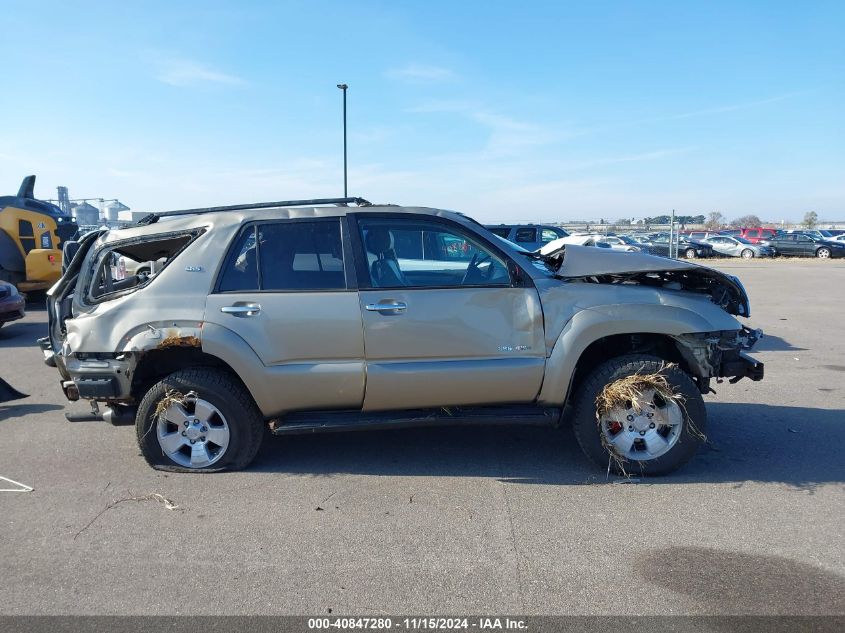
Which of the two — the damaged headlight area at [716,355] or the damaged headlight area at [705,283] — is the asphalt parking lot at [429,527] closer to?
the damaged headlight area at [716,355]

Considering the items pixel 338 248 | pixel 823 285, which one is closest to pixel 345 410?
pixel 338 248

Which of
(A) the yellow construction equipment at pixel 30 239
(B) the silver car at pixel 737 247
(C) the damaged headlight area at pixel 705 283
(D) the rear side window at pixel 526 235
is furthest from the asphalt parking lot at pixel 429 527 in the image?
(B) the silver car at pixel 737 247

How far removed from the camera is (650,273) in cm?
480

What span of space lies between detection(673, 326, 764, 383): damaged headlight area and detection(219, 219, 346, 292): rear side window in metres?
2.44

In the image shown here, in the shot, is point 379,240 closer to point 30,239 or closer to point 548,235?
point 30,239

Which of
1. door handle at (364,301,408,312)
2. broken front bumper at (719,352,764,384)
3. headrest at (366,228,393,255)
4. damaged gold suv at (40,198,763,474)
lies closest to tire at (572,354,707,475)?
damaged gold suv at (40,198,763,474)

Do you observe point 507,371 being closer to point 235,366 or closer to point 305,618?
point 235,366

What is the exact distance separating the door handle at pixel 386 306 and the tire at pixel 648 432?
1.39 m

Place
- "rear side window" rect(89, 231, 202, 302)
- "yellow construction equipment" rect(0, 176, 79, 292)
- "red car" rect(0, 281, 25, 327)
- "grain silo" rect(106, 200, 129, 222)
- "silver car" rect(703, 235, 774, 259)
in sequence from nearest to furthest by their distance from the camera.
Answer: "rear side window" rect(89, 231, 202, 302) → "red car" rect(0, 281, 25, 327) → "yellow construction equipment" rect(0, 176, 79, 292) → "silver car" rect(703, 235, 774, 259) → "grain silo" rect(106, 200, 129, 222)

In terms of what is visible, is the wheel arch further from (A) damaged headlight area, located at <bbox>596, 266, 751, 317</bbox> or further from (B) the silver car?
(B) the silver car

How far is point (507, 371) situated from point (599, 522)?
1.14 metres

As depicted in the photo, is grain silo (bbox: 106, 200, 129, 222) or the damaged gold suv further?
grain silo (bbox: 106, 200, 129, 222)

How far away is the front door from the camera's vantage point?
15.0 feet

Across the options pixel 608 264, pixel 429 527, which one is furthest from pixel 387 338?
pixel 608 264
